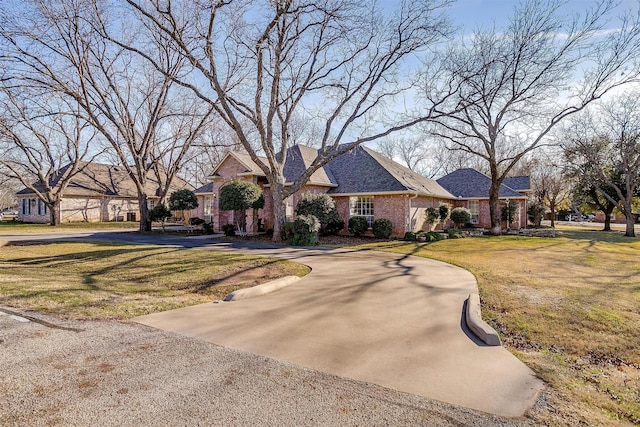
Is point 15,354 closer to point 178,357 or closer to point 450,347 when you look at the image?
point 178,357

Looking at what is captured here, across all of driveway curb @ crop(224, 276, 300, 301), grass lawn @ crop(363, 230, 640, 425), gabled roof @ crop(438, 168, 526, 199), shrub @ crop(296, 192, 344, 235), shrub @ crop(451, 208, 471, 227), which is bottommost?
grass lawn @ crop(363, 230, 640, 425)

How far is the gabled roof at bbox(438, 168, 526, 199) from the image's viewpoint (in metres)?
26.4

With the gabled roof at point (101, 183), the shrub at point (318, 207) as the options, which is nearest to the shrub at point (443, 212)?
the shrub at point (318, 207)

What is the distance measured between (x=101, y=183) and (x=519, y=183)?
130ft

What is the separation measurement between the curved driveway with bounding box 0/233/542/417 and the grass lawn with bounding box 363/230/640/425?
38 cm

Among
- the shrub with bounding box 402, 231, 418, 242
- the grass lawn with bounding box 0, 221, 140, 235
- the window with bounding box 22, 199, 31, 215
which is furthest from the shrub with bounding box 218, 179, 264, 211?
the window with bounding box 22, 199, 31, 215

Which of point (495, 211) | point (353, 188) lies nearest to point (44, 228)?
point (353, 188)

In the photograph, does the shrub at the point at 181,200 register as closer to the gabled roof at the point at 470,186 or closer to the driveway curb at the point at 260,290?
the driveway curb at the point at 260,290

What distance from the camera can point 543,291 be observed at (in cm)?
777

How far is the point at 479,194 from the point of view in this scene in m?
26.2

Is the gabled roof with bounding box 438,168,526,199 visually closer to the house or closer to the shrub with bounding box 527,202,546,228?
the house

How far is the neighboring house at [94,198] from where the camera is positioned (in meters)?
31.7

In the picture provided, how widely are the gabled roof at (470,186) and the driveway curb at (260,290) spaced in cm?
2199

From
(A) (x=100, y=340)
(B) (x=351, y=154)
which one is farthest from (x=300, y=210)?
A: (A) (x=100, y=340)
